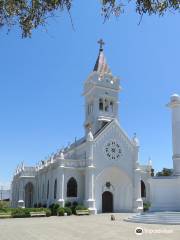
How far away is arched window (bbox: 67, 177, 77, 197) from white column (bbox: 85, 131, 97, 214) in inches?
84.0

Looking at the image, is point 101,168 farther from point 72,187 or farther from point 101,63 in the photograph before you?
point 101,63

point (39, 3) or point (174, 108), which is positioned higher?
point (174, 108)

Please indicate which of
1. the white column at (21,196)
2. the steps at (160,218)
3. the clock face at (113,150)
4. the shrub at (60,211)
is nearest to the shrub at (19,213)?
the shrub at (60,211)

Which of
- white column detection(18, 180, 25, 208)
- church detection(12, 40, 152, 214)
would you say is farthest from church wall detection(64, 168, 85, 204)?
white column detection(18, 180, 25, 208)

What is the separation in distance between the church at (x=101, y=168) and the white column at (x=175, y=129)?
635 inches

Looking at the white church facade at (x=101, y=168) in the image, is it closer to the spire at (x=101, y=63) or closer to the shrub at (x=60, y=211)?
the spire at (x=101, y=63)

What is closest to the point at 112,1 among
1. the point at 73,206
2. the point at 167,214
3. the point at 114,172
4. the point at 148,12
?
the point at 148,12

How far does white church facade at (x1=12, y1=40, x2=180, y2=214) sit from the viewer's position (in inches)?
1820

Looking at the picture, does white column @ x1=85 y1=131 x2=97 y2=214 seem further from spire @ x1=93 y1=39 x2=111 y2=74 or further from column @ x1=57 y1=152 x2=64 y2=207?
spire @ x1=93 y1=39 x2=111 y2=74

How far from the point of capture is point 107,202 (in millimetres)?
48750

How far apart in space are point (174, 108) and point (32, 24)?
26.1 meters

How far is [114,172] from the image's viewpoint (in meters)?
49.8

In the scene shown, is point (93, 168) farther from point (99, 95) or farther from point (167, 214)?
point (167, 214)

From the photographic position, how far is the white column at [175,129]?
104 ft
